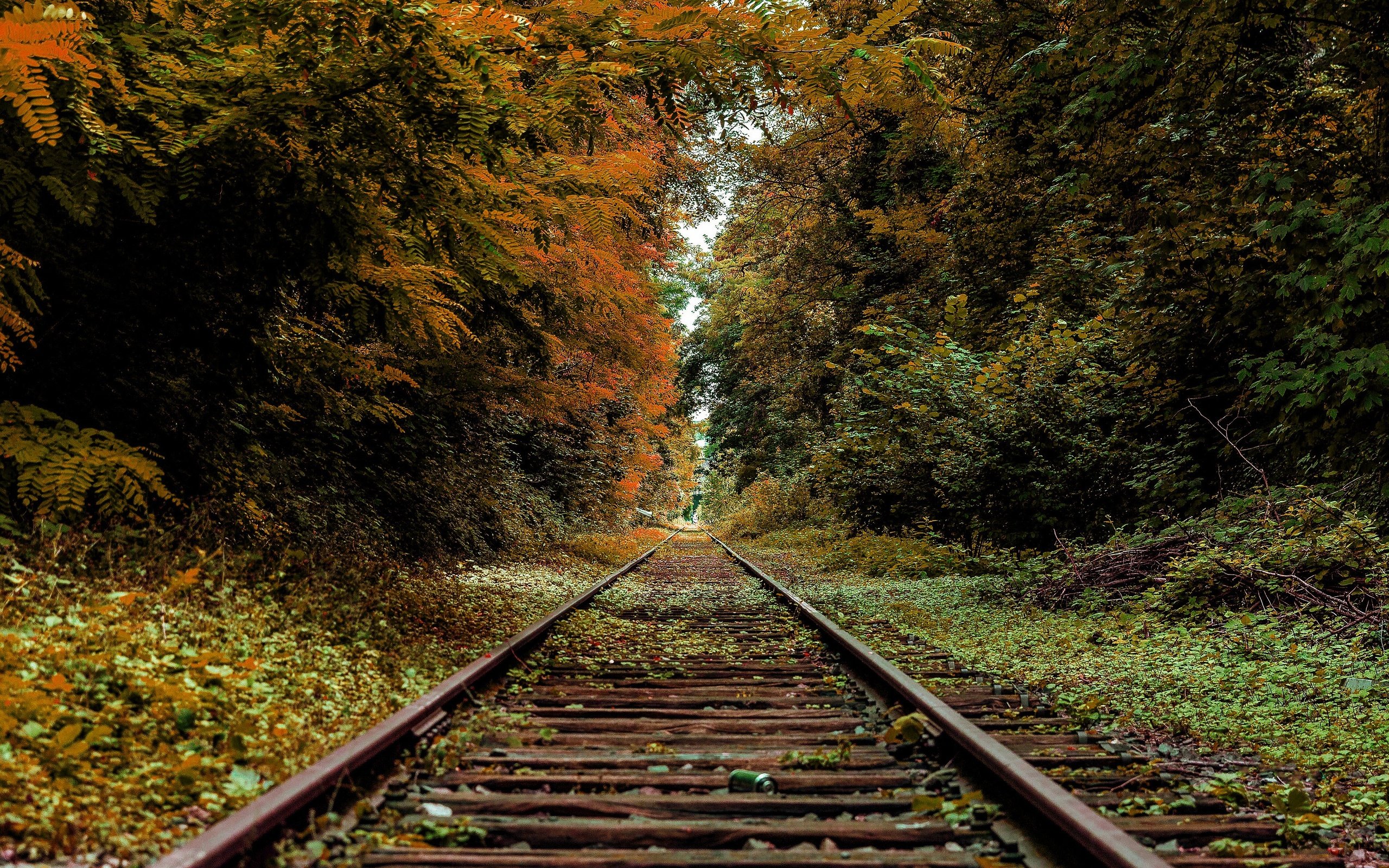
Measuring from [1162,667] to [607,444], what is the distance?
57.3ft

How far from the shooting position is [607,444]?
22.1 meters

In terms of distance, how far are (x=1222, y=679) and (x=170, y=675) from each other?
5887 millimetres

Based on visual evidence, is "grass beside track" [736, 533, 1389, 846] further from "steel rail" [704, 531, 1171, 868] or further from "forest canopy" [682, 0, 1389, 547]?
"forest canopy" [682, 0, 1389, 547]

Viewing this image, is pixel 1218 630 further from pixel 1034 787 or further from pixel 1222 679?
pixel 1034 787

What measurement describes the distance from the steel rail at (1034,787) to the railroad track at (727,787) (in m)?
0.01

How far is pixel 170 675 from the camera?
3.78 meters

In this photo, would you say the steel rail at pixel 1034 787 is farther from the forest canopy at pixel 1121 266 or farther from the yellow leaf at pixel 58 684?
the yellow leaf at pixel 58 684

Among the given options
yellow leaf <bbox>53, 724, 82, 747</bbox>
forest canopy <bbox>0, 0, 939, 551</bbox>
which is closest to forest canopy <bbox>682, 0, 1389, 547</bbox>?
forest canopy <bbox>0, 0, 939, 551</bbox>

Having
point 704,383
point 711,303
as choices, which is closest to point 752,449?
point 704,383

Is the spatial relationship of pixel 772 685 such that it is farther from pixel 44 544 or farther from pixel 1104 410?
pixel 1104 410

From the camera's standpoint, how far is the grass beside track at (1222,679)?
12.0 feet

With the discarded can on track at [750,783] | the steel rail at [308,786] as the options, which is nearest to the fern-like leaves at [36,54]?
the steel rail at [308,786]

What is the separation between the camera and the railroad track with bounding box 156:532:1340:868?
2699 millimetres

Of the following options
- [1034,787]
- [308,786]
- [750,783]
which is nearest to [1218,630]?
[1034,787]
